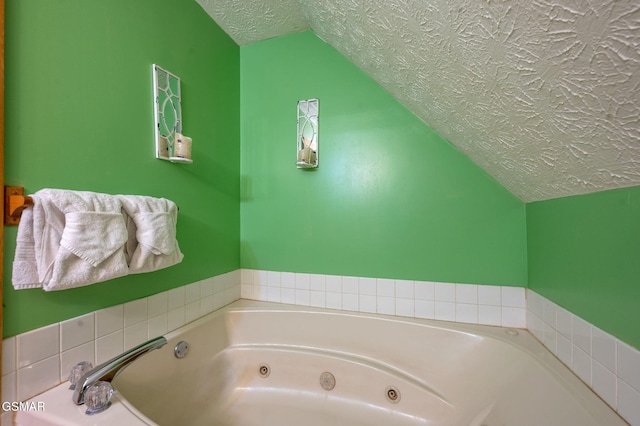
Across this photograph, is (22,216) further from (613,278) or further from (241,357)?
(613,278)

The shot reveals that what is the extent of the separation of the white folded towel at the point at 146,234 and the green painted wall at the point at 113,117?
144 millimetres

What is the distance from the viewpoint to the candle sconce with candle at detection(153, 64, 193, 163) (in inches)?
47.9

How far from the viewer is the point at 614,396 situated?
28.7 inches

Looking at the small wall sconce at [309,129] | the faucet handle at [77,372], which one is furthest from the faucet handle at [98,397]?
the small wall sconce at [309,129]

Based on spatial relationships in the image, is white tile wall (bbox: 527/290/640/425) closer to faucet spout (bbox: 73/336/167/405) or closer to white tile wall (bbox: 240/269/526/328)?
white tile wall (bbox: 240/269/526/328)

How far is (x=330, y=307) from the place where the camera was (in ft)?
5.35

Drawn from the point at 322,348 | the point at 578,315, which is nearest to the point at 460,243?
the point at 578,315

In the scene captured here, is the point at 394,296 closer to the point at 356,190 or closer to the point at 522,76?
the point at 356,190

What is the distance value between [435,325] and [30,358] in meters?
1.69

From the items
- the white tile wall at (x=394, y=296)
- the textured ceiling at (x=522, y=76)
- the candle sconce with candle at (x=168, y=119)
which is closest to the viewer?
the textured ceiling at (x=522, y=76)

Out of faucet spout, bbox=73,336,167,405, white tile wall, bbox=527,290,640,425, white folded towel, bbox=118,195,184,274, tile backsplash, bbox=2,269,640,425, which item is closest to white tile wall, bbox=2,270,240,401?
tile backsplash, bbox=2,269,640,425

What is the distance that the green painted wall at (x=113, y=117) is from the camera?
2.60 feet

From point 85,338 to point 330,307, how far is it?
3.94 ft

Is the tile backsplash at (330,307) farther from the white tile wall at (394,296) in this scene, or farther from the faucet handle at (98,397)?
the faucet handle at (98,397)
